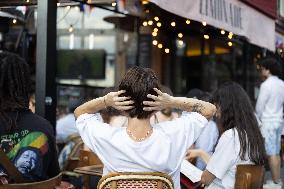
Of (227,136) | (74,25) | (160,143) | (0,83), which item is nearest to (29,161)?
(0,83)

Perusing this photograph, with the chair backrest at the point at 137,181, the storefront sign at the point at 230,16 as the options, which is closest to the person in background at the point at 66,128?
the storefront sign at the point at 230,16

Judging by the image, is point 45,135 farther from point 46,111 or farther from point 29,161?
point 46,111

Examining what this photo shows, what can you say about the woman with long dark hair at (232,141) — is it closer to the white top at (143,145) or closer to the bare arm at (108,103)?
the white top at (143,145)

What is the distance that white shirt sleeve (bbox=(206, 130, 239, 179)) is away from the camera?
414cm

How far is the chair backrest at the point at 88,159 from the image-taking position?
17.7ft

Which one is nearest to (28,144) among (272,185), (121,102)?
(121,102)

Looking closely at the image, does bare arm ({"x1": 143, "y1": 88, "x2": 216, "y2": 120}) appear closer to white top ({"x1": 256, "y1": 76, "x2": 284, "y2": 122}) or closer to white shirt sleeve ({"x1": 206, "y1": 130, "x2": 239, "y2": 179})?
white shirt sleeve ({"x1": 206, "y1": 130, "x2": 239, "y2": 179})

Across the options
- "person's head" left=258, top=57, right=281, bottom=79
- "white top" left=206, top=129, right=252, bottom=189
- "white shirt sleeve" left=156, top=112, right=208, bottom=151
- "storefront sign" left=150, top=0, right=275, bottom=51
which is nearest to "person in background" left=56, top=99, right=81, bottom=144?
"storefront sign" left=150, top=0, right=275, bottom=51

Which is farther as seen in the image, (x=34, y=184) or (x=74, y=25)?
(x=74, y=25)

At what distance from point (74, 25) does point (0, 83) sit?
24.7 feet

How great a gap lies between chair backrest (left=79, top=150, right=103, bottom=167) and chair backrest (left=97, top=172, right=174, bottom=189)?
2.39 m

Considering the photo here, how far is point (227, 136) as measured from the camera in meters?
4.27

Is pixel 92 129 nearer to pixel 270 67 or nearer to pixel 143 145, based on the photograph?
pixel 143 145

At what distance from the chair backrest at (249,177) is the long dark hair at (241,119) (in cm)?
12
